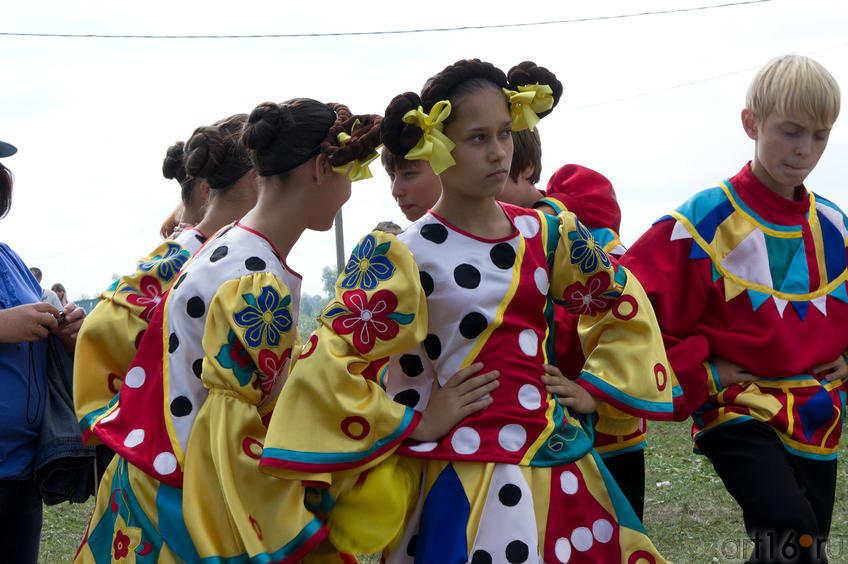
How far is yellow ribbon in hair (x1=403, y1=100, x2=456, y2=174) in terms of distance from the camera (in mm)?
2428

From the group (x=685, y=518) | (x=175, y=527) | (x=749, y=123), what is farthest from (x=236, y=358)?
(x=685, y=518)

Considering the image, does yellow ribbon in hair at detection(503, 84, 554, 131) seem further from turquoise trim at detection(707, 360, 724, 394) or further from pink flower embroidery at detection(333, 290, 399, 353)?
turquoise trim at detection(707, 360, 724, 394)

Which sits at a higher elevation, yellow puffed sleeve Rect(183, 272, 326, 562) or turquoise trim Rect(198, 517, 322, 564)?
yellow puffed sleeve Rect(183, 272, 326, 562)

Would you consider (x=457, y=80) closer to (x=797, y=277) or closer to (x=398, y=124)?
(x=398, y=124)

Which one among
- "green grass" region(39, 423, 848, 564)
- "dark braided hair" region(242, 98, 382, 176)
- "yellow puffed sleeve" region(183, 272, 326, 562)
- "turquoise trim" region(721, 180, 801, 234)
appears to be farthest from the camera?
"green grass" region(39, 423, 848, 564)

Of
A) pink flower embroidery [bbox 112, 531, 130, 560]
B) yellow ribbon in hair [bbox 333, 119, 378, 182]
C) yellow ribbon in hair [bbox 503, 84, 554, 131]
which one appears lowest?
pink flower embroidery [bbox 112, 531, 130, 560]

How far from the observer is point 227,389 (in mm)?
2471

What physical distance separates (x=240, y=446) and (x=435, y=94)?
110 cm

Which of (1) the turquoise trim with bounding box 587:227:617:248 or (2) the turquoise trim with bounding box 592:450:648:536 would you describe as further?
(1) the turquoise trim with bounding box 587:227:617:248

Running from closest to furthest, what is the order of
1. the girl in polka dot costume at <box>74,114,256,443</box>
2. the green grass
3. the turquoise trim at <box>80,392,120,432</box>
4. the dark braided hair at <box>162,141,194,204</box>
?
the turquoise trim at <box>80,392,120,432</box>
the girl in polka dot costume at <box>74,114,256,443</box>
the dark braided hair at <box>162,141,194,204</box>
the green grass

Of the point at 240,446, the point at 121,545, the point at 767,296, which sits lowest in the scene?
the point at 121,545

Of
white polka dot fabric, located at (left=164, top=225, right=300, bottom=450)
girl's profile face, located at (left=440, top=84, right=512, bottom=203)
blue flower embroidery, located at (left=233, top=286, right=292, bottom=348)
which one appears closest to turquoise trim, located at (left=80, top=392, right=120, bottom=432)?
white polka dot fabric, located at (left=164, top=225, right=300, bottom=450)

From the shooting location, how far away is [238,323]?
242 centimetres

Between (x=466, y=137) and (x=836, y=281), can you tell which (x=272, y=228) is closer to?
(x=466, y=137)
